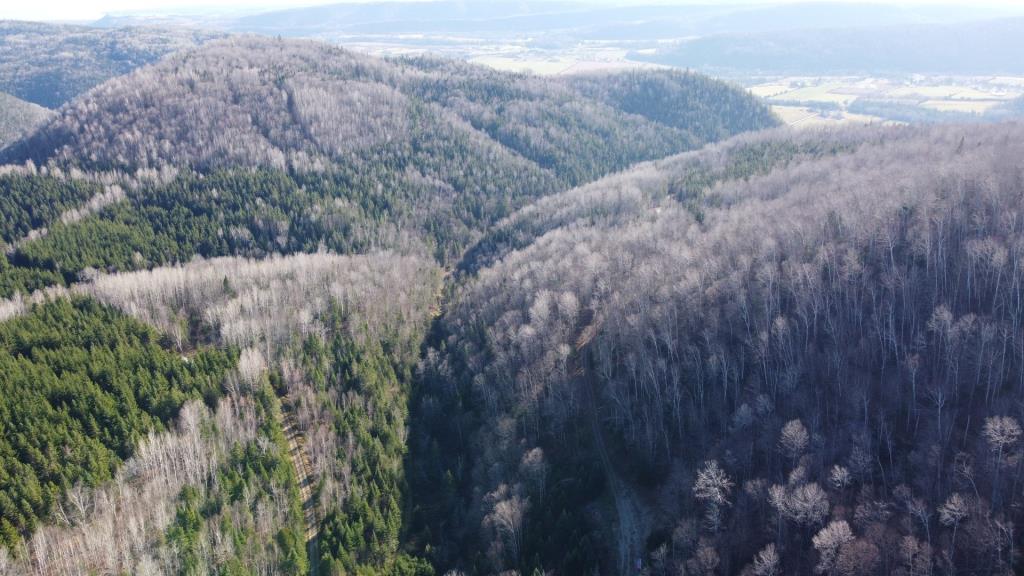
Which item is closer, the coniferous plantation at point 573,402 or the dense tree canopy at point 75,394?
the coniferous plantation at point 573,402

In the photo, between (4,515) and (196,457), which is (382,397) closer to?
(196,457)

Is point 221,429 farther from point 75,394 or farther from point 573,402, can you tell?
point 573,402

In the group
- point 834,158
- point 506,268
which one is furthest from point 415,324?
point 834,158

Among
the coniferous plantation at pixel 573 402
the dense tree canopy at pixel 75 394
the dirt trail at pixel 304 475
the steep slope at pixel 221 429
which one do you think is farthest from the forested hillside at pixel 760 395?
the dense tree canopy at pixel 75 394

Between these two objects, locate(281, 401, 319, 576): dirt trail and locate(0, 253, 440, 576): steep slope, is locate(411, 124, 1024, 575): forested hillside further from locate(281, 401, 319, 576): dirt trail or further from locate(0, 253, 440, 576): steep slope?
locate(281, 401, 319, 576): dirt trail

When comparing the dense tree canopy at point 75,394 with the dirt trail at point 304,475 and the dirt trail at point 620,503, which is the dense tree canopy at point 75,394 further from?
the dirt trail at point 620,503

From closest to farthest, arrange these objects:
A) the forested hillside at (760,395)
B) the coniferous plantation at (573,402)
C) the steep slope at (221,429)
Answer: the forested hillside at (760,395), the coniferous plantation at (573,402), the steep slope at (221,429)

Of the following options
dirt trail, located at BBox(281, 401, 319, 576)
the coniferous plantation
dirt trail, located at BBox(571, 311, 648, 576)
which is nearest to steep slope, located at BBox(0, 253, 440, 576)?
dirt trail, located at BBox(281, 401, 319, 576)
